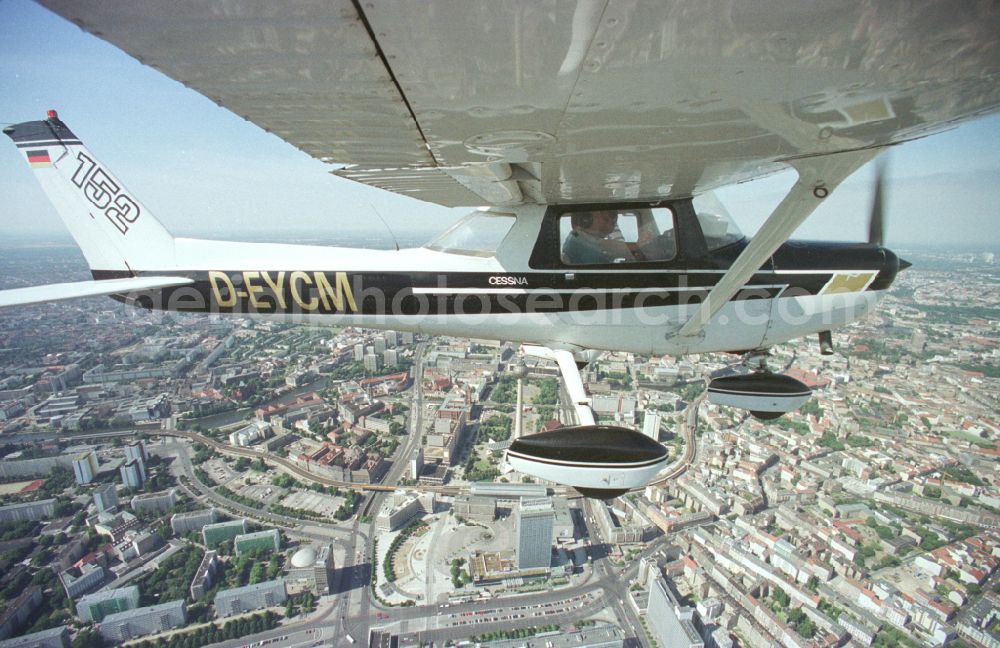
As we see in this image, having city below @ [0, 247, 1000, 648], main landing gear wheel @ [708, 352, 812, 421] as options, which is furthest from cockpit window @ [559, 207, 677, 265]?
city below @ [0, 247, 1000, 648]

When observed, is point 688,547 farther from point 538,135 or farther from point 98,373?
point 98,373

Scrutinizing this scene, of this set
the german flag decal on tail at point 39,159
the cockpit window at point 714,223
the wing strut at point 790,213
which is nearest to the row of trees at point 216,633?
the german flag decal on tail at point 39,159

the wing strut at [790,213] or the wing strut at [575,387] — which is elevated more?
the wing strut at [790,213]

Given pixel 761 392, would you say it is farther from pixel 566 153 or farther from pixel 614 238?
pixel 566 153

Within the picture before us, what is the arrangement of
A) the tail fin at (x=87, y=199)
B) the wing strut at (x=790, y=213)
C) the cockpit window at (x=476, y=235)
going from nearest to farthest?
1. the wing strut at (x=790, y=213)
2. the cockpit window at (x=476, y=235)
3. the tail fin at (x=87, y=199)

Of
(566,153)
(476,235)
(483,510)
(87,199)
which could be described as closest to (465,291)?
(476,235)

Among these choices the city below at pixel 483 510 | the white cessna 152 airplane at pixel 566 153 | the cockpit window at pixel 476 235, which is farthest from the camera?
the city below at pixel 483 510

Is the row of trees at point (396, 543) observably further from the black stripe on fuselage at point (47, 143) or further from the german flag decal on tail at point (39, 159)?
the black stripe on fuselage at point (47, 143)
